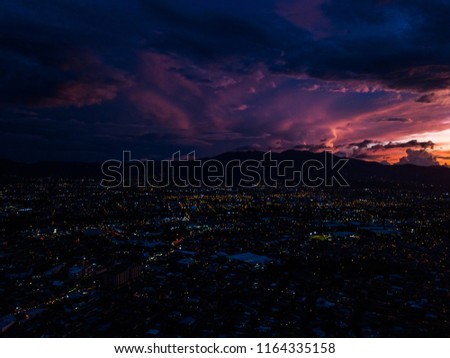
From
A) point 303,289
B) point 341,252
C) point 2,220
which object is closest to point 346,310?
point 303,289

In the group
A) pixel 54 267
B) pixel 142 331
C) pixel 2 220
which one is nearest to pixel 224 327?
pixel 142 331

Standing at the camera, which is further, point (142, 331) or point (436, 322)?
point (436, 322)

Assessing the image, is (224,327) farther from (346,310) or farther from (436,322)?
(436,322)

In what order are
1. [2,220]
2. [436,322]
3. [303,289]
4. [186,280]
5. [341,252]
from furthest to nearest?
[2,220], [341,252], [186,280], [303,289], [436,322]

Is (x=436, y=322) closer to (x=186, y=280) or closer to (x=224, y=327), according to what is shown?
(x=224, y=327)

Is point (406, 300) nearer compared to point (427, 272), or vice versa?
point (406, 300)
